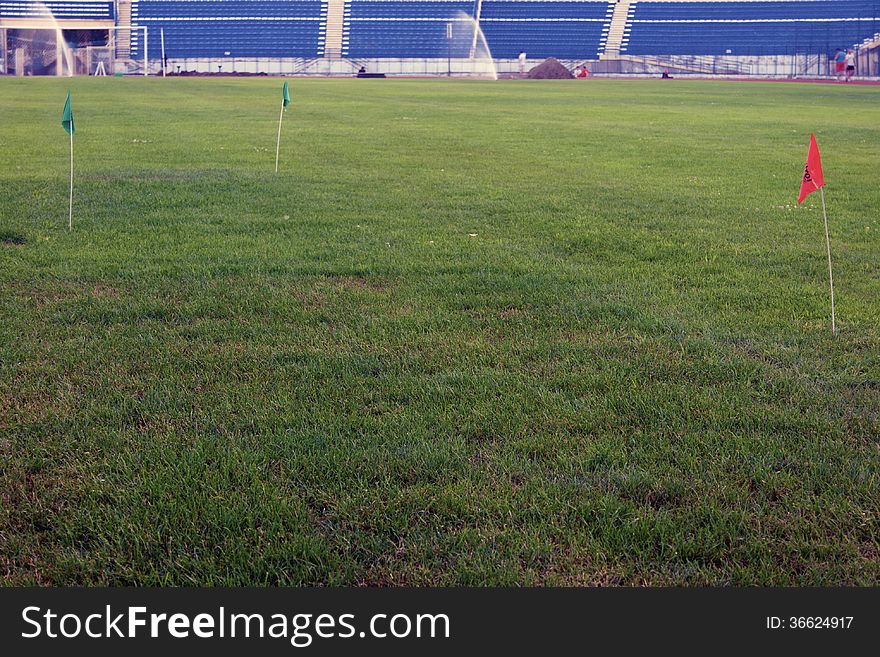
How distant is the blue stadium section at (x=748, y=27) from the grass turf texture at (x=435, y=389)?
7580cm

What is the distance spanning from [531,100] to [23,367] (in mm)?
32368

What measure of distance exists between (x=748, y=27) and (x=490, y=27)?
22705 millimetres

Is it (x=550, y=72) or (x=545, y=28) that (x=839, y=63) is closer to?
(x=550, y=72)

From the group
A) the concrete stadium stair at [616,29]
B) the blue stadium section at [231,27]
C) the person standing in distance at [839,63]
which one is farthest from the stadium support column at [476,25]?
the person standing in distance at [839,63]

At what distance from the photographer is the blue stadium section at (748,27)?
78812mm

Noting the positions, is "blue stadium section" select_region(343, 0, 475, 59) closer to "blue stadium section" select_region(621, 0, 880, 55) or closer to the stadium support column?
the stadium support column

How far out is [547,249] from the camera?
8.41m

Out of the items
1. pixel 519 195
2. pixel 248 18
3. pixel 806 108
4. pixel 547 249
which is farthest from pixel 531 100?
pixel 248 18

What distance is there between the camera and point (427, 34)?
275ft

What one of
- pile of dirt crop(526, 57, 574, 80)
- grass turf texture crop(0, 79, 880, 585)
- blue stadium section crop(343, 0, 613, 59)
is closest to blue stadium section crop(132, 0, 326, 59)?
blue stadium section crop(343, 0, 613, 59)

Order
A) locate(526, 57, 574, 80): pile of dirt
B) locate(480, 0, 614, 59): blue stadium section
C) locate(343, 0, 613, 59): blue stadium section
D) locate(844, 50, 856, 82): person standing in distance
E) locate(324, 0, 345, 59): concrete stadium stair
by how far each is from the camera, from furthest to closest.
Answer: locate(480, 0, 614, 59): blue stadium section
locate(343, 0, 613, 59): blue stadium section
locate(324, 0, 345, 59): concrete stadium stair
locate(844, 50, 856, 82): person standing in distance
locate(526, 57, 574, 80): pile of dirt

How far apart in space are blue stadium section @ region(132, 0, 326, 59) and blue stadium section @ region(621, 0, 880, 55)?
93.4 ft

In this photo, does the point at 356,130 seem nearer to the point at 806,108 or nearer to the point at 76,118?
the point at 76,118

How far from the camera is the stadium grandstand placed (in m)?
78.2
